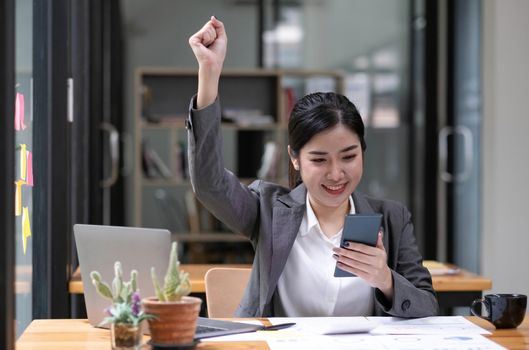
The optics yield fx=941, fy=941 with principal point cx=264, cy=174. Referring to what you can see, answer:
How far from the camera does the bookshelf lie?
625cm

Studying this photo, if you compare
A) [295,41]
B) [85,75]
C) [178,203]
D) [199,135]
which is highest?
[295,41]

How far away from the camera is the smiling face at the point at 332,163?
8.51ft

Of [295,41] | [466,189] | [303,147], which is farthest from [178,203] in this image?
[303,147]

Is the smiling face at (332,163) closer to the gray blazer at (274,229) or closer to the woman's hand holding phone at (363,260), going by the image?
the gray blazer at (274,229)

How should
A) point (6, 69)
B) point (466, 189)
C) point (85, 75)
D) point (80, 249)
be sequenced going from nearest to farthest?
point (6, 69) < point (80, 249) < point (85, 75) < point (466, 189)

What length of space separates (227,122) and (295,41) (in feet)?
2.89

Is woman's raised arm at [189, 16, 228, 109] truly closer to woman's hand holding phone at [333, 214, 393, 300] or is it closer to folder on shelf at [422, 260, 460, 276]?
woman's hand holding phone at [333, 214, 393, 300]

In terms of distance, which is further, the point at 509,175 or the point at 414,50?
the point at 414,50

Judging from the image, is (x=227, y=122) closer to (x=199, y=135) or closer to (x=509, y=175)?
(x=509, y=175)

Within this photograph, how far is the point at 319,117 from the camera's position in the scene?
262cm

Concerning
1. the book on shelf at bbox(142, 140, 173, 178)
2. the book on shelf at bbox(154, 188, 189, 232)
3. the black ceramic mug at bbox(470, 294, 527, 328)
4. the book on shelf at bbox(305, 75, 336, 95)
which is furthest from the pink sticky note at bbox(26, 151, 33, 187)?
the book on shelf at bbox(305, 75, 336, 95)

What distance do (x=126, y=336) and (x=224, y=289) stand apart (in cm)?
111

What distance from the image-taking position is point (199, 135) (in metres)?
2.41

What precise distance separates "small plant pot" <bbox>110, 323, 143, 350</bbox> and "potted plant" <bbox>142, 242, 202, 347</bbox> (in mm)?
34
